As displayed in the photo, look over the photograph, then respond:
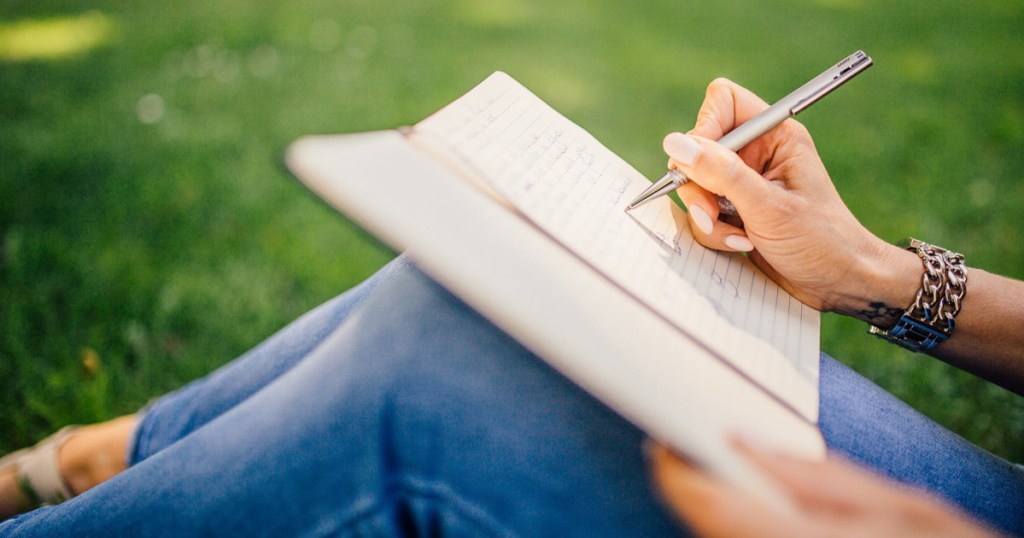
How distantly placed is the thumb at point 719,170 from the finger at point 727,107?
0.49ft

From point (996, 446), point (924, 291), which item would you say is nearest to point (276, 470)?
point (924, 291)

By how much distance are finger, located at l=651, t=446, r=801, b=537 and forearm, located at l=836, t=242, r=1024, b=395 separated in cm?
55

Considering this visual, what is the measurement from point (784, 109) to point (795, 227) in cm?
20

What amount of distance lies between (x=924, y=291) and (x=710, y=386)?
531mm

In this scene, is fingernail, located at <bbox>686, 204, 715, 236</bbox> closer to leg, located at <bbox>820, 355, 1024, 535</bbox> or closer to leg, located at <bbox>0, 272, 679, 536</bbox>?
leg, located at <bbox>820, 355, 1024, 535</bbox>

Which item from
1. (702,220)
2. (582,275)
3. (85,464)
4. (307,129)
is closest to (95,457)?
(85,464)

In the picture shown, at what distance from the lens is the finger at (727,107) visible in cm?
104

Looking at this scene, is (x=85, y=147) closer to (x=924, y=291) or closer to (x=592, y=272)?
(x=592, y=272)

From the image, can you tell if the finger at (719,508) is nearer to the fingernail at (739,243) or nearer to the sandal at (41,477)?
the fingernail at (739,243)

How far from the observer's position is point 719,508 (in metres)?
0.51

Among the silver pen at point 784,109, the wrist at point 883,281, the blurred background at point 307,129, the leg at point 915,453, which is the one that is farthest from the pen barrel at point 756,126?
the blurred background at point 307,129

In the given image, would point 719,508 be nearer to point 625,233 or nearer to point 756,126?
point 625,233

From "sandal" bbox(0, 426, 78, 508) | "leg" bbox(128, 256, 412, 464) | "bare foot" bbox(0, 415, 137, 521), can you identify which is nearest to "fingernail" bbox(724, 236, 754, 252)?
"leg" bbox(128, 256, 412, 464)

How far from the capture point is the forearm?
3.00 feet
